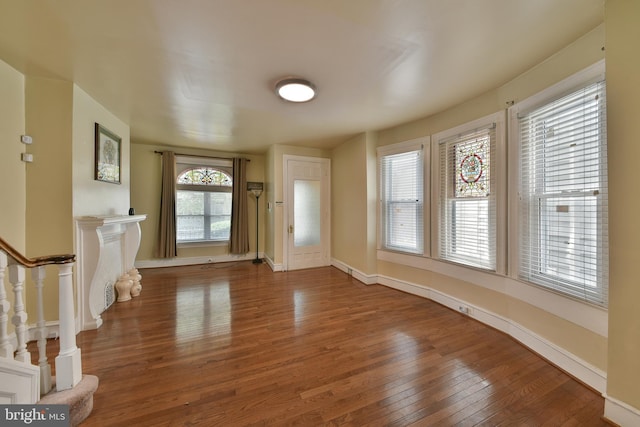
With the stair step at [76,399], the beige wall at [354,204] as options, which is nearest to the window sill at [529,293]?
the beige wall at [354,204]

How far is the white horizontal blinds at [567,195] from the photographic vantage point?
5.32 feet

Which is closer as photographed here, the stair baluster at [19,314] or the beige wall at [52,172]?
the stair baluster at [19,314]

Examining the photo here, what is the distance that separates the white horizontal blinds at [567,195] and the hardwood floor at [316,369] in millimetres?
773

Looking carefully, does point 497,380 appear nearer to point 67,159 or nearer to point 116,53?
point 116,53

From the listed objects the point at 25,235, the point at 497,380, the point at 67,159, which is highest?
the point at 67,159

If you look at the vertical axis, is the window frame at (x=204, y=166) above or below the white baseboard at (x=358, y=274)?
above

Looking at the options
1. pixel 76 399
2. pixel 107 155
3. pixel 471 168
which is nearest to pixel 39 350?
pixel 76 399

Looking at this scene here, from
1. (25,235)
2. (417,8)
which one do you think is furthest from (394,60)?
(25,235)

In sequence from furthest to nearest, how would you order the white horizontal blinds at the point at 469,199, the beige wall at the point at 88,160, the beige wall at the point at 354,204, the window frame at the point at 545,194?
the beige wall at the point at 354,204, the white horizontal blinds at the point at 469,199, the beige wall at the point at 88,160, the window frame at the point at 545,194

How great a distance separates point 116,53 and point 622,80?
11.1ft

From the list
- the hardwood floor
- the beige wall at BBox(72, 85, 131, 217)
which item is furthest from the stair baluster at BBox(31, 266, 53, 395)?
the beige wall at BBox(72, 85, 131, 217)

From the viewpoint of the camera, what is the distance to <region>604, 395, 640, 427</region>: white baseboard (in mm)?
1294

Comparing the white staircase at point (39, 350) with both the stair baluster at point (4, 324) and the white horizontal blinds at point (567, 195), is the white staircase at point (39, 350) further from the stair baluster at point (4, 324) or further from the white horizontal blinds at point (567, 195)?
the white horizontal blinds at point (567, 195)

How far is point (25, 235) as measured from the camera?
7.07 feet
